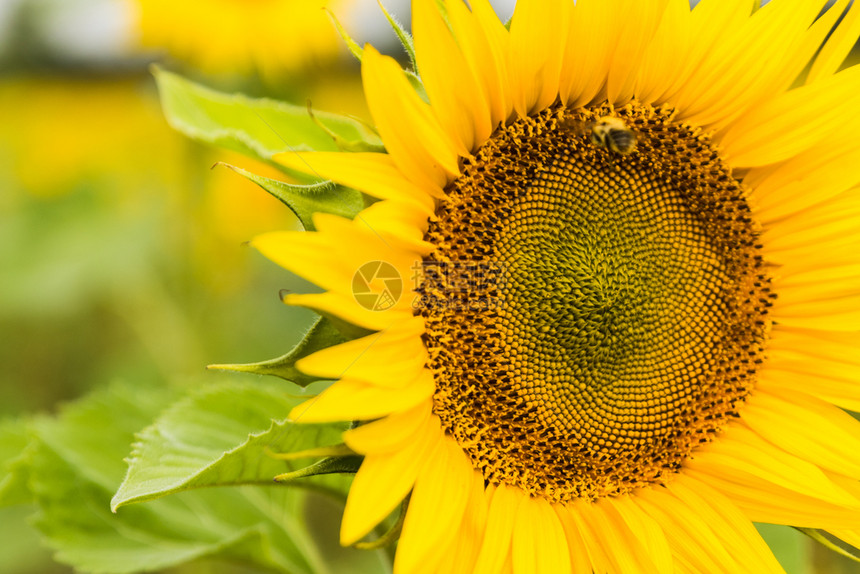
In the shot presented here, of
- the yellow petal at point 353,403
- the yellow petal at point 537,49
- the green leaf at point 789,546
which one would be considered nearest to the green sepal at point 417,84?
the yellow petal at point 537,49

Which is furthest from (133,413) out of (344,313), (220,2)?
(220,2)

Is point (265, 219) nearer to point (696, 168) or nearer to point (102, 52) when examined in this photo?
point (102, 52)

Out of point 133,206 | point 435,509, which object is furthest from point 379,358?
point 133,206

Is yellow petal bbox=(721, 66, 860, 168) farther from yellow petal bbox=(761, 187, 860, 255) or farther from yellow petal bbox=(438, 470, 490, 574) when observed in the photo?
yellow petal bbox=(438, 470, 490, 574)

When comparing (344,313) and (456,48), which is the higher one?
(456,48)

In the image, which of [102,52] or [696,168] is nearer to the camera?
[696,168]

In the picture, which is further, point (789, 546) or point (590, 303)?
point (789, 546)

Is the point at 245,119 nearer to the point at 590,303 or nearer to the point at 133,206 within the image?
the point at 590,303
